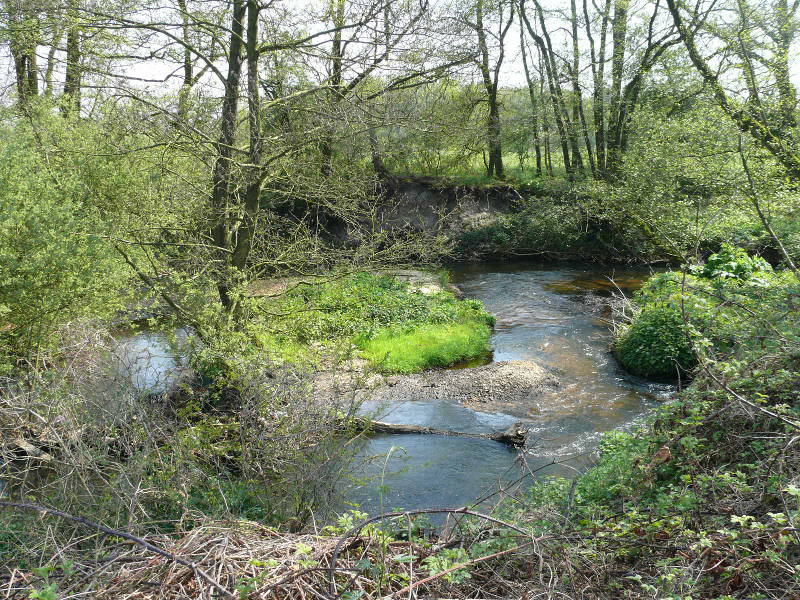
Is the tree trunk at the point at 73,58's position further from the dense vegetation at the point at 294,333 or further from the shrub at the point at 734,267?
the shrub at the point at 734,267

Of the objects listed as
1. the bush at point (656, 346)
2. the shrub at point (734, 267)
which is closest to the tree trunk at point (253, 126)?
the bush at point (656, 346)

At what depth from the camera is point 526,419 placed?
10211 millimetres

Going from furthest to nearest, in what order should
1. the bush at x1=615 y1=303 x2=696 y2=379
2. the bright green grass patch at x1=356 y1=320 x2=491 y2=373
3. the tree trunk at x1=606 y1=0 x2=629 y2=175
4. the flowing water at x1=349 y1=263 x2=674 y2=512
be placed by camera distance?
the tree trunk at x1=606 y1=0 x2=629 y2=175
the bright green grass patch at x1=356 y1=320 x2=491 y2=373
the bush at x1=615 y1=303 x2=696 y2=379
the flowing water at x1=349 y1=263 x2=674 y2=512

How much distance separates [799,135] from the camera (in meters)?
8.86

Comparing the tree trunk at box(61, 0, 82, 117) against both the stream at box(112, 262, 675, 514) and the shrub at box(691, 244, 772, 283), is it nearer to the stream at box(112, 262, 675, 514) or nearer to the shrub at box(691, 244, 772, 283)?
the stream at box(112, 262, 675, 514)

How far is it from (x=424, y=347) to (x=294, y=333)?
4545 mm

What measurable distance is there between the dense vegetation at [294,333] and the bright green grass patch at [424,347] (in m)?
0.08

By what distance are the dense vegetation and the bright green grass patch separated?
3.2 inches

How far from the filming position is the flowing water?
7758 mm

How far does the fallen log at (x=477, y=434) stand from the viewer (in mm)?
9125

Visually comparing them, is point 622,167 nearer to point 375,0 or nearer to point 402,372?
point 402,372

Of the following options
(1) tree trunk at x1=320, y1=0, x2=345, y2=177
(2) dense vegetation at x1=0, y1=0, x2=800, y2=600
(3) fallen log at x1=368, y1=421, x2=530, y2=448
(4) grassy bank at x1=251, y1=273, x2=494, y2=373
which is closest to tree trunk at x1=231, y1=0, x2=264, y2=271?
(2) dense vegetation at x1=0, y1=0, x2=800, y2=600

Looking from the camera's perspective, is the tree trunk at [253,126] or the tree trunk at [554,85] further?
the tree trunk at [554,85]

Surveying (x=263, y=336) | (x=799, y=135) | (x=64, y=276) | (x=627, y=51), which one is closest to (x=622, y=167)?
(x=627, y=51)
